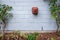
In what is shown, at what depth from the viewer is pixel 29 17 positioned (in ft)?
24.7

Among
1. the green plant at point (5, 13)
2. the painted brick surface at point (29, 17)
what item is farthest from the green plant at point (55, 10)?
the green plant at point (5, 13)

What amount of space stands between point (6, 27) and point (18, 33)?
723 millimetres

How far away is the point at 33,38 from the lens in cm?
623

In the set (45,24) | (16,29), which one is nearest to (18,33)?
(16,29)

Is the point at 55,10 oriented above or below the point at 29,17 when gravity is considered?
above

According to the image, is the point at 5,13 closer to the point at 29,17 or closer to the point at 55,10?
the point at 29,17

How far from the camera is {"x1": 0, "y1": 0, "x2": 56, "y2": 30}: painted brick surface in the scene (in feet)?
24.5

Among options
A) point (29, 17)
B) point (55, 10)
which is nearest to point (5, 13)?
point (29, 17)

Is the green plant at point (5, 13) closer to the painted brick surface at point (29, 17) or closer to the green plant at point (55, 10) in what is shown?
the painted brick surface at point (29, 17)

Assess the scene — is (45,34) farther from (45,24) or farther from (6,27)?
(6,27)

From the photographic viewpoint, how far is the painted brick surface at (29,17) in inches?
294

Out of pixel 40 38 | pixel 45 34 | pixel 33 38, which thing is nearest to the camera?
pixel 33 38

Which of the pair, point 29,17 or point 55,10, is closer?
point 55,10

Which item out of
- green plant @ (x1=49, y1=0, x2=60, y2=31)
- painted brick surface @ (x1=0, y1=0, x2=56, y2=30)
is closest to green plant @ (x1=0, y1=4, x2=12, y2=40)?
painted brick surface @ (x1=0, y1=0, x2=56, y2=30)
